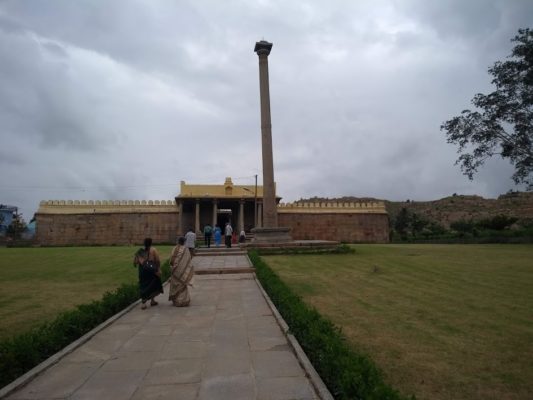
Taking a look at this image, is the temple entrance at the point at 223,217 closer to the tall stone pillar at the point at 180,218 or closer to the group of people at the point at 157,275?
the tall stone pillar at the point at 180,218

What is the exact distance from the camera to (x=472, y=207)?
54344 millimetres

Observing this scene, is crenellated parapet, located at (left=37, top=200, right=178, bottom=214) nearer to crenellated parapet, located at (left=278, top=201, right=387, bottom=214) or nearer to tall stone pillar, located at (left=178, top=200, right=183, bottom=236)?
tall stone pillar, located at (left=178, top=200, right=183, bottom=236)

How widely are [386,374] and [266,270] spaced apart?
21.8 ft

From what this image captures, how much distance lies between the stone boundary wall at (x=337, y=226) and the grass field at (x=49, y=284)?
16.4 meters

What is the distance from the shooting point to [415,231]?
132 ft

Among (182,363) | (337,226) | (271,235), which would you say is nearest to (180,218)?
(271,235)

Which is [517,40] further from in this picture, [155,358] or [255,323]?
[155,358]

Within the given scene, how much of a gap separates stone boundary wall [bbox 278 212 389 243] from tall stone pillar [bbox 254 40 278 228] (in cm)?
1019

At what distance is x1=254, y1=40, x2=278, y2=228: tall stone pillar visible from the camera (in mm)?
20297

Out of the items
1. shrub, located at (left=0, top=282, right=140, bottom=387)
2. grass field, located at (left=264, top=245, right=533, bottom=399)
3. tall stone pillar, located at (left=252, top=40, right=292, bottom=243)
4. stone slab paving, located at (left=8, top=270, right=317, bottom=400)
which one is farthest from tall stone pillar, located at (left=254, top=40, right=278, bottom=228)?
shrub, located at (left=0, top=282, right=140, bottom=387)

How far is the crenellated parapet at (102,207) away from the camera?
29297 mm

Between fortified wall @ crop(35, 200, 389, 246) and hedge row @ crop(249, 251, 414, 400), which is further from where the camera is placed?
fortified wall @ crop(35, 200, 389, 246)

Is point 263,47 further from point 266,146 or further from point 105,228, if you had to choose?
point 105,228

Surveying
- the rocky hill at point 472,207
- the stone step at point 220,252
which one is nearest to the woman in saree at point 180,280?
the stone step at point 220,252
